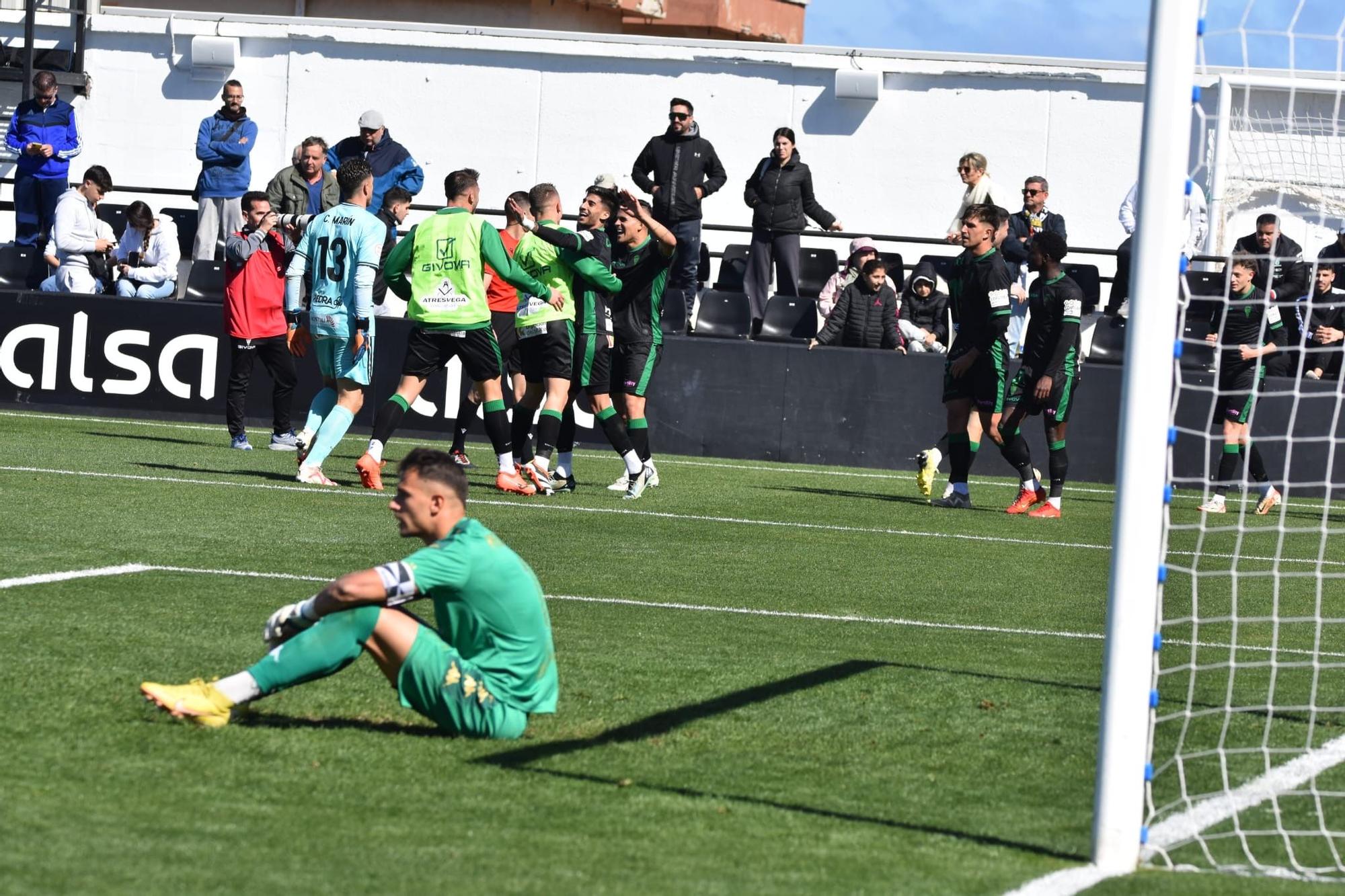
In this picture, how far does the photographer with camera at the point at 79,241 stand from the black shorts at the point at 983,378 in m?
9.82

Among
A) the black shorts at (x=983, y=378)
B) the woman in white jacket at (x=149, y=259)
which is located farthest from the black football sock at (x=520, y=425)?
the woman in white jacket at (x=149, y=259)

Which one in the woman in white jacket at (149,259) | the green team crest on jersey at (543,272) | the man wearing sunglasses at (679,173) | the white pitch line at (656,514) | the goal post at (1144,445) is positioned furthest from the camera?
the woman in white jacket at (149,259)

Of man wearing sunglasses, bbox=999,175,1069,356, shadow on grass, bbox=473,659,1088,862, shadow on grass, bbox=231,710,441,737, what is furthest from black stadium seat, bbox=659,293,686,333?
shadow on grass, bbox=231,710,441,737

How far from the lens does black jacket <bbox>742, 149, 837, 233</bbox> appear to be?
20203 mm

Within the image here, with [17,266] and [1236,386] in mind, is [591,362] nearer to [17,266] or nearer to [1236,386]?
[1236,386]

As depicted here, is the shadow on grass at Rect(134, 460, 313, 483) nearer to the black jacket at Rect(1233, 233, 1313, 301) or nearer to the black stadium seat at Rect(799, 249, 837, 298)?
the black jacket at Rect(1233, 233, 1313, 301)

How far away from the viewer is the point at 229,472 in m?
14.2

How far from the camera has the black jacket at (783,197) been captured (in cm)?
2020

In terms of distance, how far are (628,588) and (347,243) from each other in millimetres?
4643

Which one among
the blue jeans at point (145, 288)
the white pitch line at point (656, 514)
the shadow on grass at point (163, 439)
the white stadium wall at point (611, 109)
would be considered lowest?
the white pitch line at point (656, 514)

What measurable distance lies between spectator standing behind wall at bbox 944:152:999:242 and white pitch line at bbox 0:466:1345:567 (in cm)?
510

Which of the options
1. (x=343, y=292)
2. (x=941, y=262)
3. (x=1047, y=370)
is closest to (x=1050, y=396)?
(x=1047, y=370)

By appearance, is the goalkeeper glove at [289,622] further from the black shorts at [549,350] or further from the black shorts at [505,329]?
the black shorts at [505,329]

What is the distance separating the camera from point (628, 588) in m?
9.45
